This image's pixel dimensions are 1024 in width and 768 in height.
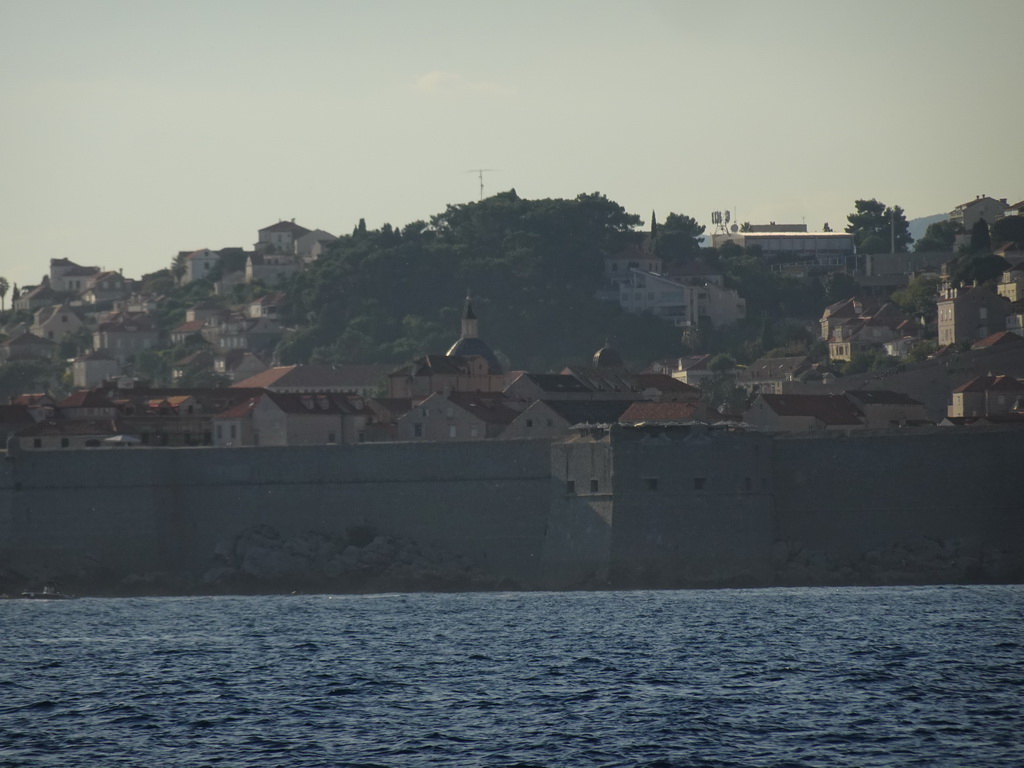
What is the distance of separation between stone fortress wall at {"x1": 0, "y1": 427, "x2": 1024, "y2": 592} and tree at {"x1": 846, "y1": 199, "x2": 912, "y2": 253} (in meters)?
77.2

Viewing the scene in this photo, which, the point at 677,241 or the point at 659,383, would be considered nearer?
the point at 659,383

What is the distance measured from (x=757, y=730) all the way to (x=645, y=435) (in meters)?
27.5

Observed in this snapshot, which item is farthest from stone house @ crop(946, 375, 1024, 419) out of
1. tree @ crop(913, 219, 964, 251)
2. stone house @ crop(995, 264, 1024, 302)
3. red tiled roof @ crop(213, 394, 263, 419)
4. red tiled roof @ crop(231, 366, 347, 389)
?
tree @ crop(913, 219, 964, 251)

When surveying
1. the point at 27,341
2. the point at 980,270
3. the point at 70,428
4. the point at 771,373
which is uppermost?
the point at 980,270

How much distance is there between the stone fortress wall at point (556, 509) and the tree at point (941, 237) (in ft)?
225

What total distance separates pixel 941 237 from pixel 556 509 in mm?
73473

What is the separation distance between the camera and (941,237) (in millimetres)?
128750

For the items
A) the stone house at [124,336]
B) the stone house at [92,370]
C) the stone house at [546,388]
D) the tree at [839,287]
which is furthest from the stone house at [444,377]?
the stone house at [124,336]

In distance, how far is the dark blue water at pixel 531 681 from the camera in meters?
32.1

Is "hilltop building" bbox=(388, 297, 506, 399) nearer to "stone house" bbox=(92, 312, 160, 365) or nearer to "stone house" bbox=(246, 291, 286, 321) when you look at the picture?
"stone house" bbox=(246, 291, 286, 321)

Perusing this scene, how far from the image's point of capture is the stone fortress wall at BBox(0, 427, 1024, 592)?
2345 inches

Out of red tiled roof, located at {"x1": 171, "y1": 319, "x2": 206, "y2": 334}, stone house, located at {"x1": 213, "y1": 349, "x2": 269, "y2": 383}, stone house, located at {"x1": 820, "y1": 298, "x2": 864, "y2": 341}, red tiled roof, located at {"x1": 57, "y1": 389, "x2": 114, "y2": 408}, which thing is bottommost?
red tiled roof, located at {"x1": 57, "y1": 389, "x2": 114, "y2": 408}

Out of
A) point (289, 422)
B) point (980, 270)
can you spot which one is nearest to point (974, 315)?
point (980, 270)

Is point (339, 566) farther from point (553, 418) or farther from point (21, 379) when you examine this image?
point (21, 379)
